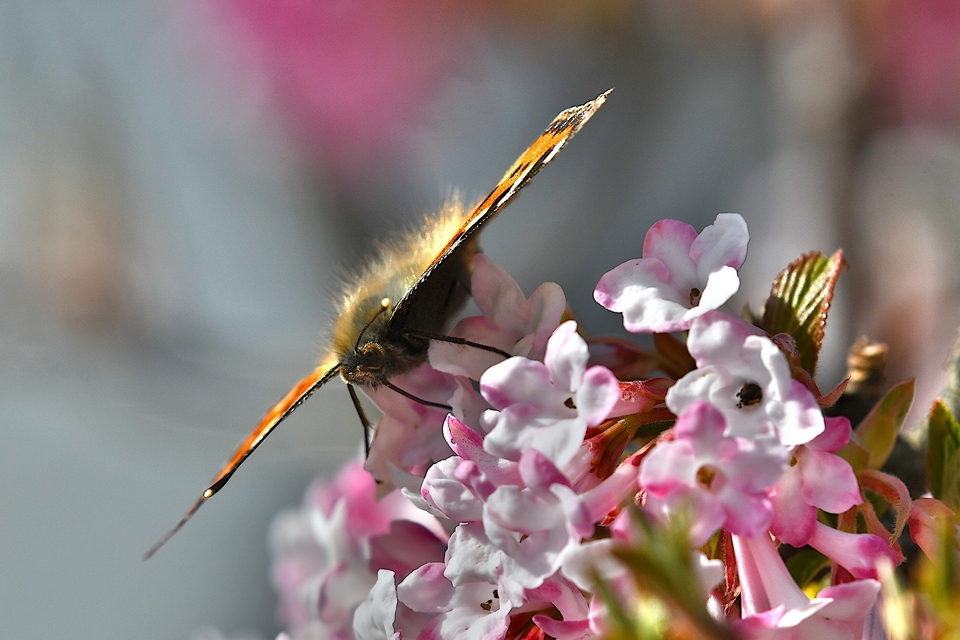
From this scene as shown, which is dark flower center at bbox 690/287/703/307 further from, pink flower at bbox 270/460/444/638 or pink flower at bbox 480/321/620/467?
pink flower at bbox 270/460/444/638

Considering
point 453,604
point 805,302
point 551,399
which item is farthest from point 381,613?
point 805,302

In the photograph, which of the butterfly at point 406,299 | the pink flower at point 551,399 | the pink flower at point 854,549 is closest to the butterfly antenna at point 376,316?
the butterfly at point 406,299

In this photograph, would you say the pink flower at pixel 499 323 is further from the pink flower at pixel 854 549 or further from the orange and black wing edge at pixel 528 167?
the pink flower at pixel 854 549

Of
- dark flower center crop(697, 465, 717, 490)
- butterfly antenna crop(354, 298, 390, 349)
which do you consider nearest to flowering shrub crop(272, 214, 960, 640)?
dark flower center crop(697, 465, 717, 490)

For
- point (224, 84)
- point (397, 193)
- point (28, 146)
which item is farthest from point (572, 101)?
point (28, 146)

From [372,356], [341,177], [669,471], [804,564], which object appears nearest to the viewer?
[669,471]

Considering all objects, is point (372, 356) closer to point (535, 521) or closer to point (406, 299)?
point (406, 299)
